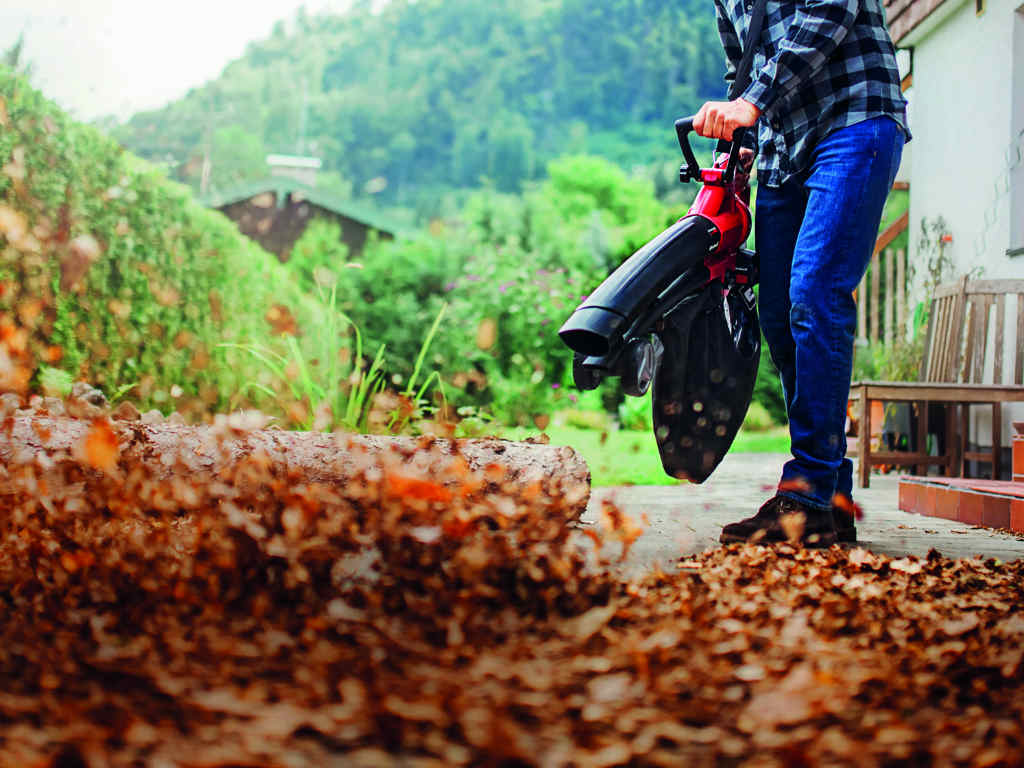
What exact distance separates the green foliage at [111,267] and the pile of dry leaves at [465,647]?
6.77ft

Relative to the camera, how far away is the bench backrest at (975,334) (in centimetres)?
495

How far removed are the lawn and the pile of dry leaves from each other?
59.0 inches

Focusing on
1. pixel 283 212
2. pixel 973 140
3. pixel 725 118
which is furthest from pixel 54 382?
pixel 283 212

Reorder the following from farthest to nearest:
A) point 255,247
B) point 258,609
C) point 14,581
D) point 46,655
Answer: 1. point 255,247
2. point 14,581
3. point 258,609
4. point 46,655

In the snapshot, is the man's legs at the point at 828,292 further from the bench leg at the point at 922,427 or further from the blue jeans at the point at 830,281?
the bench leg at the point at 922,427

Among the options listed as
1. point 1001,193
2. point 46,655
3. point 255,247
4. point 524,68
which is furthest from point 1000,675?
point 524,68

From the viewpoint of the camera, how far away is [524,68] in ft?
160

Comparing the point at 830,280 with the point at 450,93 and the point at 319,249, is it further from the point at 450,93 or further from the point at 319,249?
the point at 450,93

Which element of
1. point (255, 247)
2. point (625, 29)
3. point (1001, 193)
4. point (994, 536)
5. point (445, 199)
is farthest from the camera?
point (625, 29)

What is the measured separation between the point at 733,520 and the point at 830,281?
0.94 metres

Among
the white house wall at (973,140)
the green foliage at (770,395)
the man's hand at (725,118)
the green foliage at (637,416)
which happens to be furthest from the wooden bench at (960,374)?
the green foliage at (770,395)

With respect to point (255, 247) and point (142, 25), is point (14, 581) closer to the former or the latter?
point (255, 247)

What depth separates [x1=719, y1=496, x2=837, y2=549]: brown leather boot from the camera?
2.38m

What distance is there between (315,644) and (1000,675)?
1.00m
